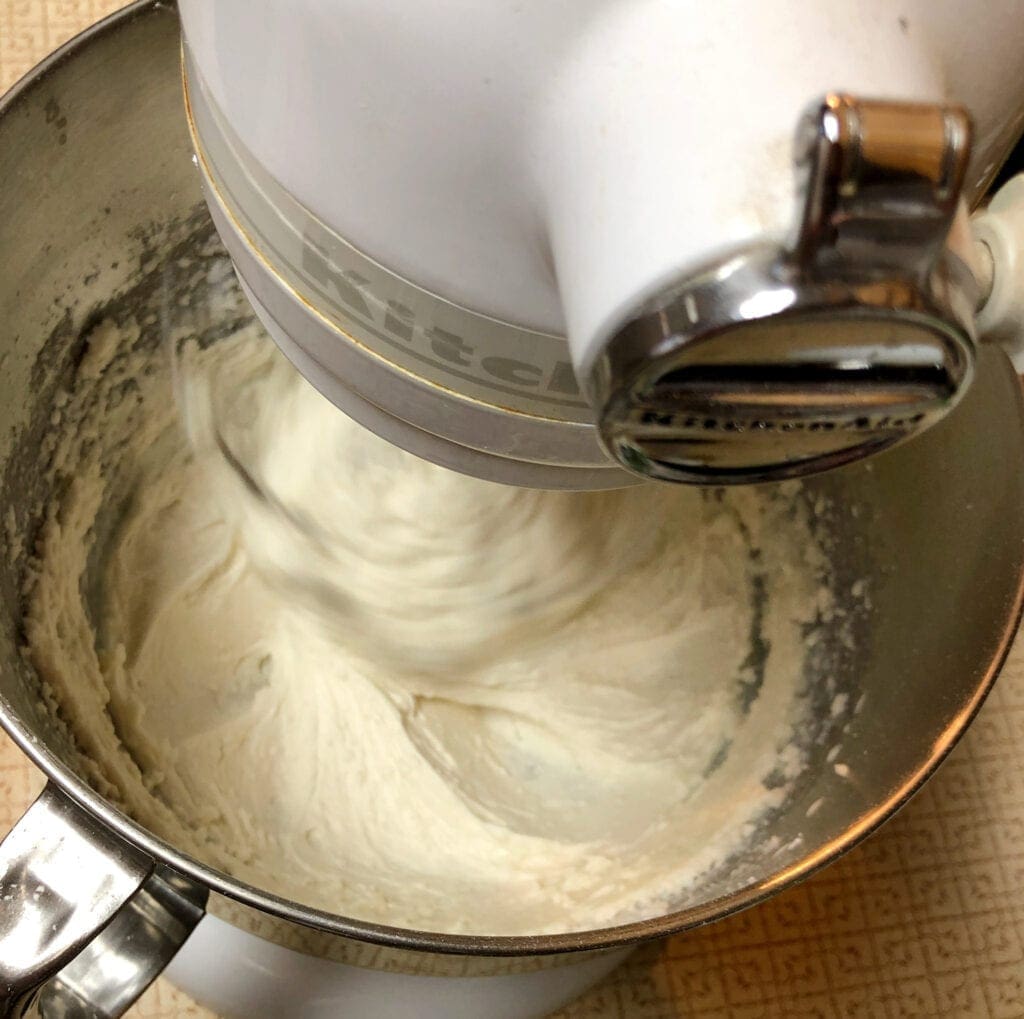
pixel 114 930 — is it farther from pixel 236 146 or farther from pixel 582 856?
pixel 236 146

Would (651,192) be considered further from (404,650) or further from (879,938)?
(879,938)

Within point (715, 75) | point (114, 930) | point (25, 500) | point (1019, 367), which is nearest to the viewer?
point (715, 75)

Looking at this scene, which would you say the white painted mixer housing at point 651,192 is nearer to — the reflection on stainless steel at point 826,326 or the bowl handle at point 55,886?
the reflection on stainless steel at point 826,326

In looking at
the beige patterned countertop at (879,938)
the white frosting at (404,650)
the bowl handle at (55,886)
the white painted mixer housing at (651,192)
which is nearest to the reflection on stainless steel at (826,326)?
the white painted mixer housing at (651,192)

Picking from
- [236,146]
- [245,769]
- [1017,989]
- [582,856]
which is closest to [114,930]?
[245,769]

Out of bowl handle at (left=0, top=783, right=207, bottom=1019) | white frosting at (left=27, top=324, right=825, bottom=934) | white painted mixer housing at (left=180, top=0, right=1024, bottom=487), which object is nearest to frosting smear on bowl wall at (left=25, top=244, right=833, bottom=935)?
white frosting at (left=27, top=324, right=825, bottom=934)

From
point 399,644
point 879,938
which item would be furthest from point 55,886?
point 879,938
